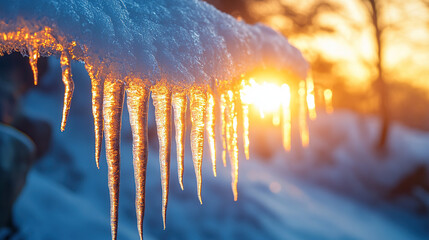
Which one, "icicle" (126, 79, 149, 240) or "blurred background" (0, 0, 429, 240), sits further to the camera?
"blurred background" (0, 0, 429, 240)

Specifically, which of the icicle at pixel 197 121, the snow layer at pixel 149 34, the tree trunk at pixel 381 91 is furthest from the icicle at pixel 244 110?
the tree trunk at pixel 381 91

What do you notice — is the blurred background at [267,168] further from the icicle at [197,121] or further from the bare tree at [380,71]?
the icicle at [197,121]

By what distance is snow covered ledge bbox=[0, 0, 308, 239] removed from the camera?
3.14 ft

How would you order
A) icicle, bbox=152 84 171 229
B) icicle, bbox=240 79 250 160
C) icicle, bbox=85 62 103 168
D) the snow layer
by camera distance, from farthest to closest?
1. icicle, bbox=240 79 250 160
2. icicle, bbox=152 84 171 229
3. icicle, bbox=85 62 103 168
4. the snow layer

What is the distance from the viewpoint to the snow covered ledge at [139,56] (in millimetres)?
958

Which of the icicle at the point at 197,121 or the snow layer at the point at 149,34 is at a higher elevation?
the snow layer at the point at 149,34

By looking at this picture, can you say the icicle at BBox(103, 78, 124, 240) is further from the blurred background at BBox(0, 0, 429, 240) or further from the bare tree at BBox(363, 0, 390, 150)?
the bare tree at BBox(363, 0, 390, 150)

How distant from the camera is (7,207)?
11.5 feet

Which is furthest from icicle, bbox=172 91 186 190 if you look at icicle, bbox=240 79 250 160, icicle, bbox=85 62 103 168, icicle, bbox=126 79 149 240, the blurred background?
the blurred background

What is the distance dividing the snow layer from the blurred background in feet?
6.06

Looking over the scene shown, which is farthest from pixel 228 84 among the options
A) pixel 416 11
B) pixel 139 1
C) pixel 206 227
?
pixel 416 11

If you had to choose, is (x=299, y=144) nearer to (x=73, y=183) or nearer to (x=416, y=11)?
(x=416, y=11)

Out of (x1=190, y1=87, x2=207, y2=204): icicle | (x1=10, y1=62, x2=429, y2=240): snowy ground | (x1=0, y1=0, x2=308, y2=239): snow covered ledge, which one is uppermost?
(x1=0, y1=0, x2=308, y2=239): snow covered ledge

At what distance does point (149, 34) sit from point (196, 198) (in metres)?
4.88
